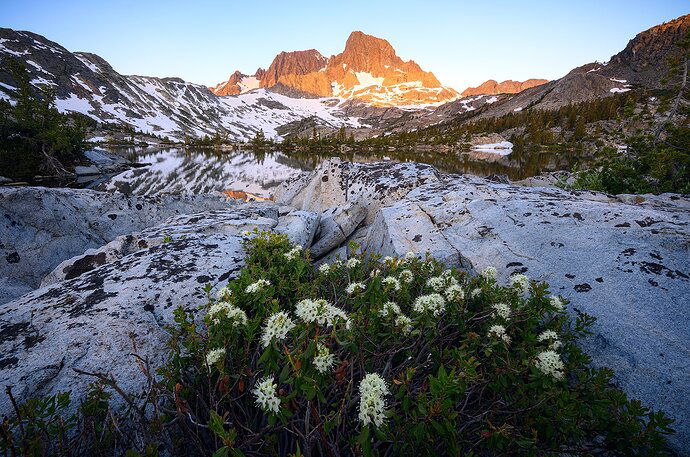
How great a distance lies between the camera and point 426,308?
268cm

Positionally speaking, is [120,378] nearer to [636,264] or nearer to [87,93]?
[636,264]

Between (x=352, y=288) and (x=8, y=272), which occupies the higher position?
(x=352, y=288)

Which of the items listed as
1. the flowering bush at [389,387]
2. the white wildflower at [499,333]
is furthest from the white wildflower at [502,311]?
the white wildflower at [499,333]

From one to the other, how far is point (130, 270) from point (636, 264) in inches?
301

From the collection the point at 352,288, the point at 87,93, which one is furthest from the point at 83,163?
the point at 87,93

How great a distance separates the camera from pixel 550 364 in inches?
92.0

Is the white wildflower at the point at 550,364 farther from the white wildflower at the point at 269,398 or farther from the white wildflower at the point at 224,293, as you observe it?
the white wildflower at the point at 224,293

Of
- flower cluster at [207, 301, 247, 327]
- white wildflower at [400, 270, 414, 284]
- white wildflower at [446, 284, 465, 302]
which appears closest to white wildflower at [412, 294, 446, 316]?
white wildflower at [446, 284, 465, 302]

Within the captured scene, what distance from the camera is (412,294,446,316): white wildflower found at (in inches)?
107

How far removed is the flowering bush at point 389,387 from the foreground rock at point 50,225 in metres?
6.88

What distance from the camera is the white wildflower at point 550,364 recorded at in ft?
7.49

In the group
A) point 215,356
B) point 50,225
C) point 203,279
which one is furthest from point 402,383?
point 50,225

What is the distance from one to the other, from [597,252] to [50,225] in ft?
41.0

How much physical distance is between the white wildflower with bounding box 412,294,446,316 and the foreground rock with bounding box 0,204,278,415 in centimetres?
285
